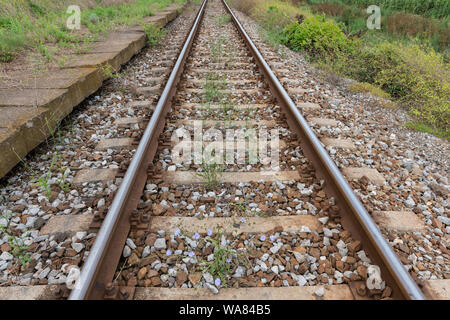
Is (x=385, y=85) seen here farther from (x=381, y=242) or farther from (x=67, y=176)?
(x=67, y=176)

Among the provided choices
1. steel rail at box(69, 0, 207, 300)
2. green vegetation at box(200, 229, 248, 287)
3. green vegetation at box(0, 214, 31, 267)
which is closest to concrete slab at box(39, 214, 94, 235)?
green vegetation at box(0, 214, 31, 267)

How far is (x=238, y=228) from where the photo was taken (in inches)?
82.4

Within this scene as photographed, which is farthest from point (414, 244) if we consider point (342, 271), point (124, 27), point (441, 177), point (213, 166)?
point (124, 27)

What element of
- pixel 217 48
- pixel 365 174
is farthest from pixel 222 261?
pixel 217 48

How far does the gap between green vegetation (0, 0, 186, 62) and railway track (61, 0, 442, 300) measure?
10.3 feet

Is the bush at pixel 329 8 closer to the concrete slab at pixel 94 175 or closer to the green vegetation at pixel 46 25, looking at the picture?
the green vegetation at pixel 46 25

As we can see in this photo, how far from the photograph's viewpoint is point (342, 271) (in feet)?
5.98

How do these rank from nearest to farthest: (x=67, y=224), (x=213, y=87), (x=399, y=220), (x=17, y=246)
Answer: (x=17, y=246)
(x=67, y=224)
(x=399, y=220)
(x=213, y=87)

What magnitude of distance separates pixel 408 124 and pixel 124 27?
243 inches

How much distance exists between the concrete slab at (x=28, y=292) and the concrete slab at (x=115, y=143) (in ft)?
4.97

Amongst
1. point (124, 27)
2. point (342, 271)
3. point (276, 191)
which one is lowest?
point (342, 271)

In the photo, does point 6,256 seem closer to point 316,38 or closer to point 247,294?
point 247,294

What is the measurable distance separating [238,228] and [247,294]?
50cm

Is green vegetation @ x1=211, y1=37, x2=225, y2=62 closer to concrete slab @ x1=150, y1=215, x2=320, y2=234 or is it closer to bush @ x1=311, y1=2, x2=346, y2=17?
concrete slab @ x1=150, y1=215, x2=320, y2=234
